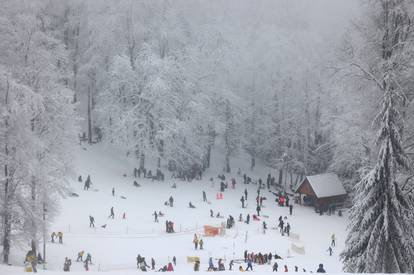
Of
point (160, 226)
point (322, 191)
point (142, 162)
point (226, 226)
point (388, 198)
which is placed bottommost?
point (226, 226)

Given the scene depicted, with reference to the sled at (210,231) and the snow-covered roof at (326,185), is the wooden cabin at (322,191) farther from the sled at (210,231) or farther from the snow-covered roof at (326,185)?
the sled at (210,231)

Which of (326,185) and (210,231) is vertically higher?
(326,185)

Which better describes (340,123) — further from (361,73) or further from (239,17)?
(239,17)

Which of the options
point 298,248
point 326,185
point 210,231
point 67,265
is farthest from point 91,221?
point 326,185

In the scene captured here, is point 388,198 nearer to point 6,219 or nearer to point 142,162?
point 6,219

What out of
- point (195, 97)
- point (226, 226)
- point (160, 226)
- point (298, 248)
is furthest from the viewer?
point (195, 97)

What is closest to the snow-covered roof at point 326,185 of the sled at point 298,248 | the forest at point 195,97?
the forest at point 195,97

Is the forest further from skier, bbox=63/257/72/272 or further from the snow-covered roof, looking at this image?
skier, bbox=63/257/72/272
